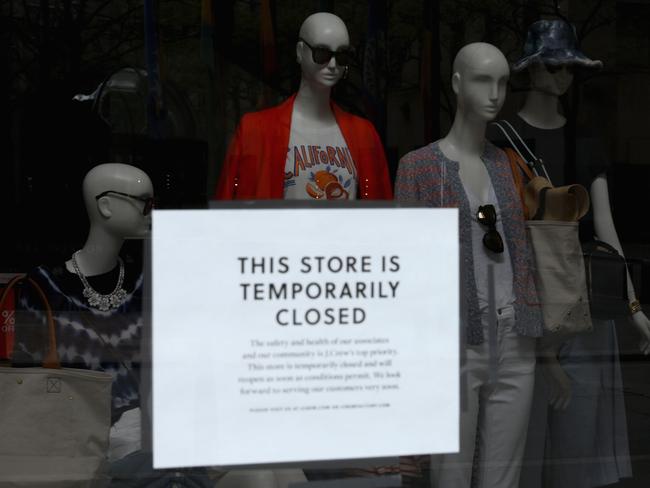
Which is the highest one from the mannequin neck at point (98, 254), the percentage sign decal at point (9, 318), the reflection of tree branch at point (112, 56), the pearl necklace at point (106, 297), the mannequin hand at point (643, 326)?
the reflection of tree branch at point (112, 56)

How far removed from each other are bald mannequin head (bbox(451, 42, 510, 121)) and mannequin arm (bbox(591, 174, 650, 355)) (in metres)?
0.49

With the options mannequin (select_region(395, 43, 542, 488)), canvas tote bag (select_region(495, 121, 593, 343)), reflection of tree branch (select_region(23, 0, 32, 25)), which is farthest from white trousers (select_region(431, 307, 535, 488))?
reflection of tree branch (select_region(23, 0, 32, 25))

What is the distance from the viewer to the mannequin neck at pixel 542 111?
2.72m

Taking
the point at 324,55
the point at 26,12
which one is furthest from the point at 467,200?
the point at 26,12

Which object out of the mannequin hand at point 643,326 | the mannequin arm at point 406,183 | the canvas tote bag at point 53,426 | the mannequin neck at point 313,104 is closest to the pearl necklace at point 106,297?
the canvas tote bag at point 53,426

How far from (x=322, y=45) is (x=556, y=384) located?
1247 millimetres

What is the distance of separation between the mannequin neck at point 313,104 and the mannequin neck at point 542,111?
62 centimetres

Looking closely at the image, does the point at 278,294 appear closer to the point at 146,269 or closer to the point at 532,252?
the point at 146,269

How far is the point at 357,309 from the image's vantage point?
6.07ft

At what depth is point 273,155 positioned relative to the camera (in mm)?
2432

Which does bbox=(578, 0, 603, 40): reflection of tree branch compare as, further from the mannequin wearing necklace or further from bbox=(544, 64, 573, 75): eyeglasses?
the mannequin wearing necklace

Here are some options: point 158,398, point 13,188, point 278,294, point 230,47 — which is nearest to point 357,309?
point 278,294

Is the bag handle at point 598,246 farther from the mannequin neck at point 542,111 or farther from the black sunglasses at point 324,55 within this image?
the black sunglasses at point 324,55

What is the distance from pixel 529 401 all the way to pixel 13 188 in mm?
1682
